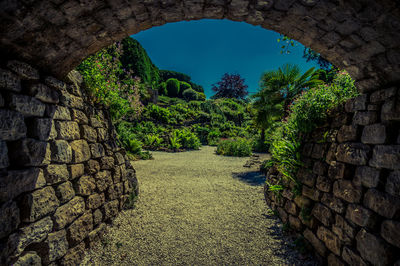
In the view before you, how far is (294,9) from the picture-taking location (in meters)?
1.51

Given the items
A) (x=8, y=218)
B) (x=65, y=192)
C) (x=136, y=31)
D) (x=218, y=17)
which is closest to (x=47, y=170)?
(x=65, y=192)

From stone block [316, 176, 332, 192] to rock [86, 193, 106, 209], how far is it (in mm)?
3207

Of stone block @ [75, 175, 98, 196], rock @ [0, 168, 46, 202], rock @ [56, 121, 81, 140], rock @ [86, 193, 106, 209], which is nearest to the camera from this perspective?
rock @ [0, 168, 46, 202]

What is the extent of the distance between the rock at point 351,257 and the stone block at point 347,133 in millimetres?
1198

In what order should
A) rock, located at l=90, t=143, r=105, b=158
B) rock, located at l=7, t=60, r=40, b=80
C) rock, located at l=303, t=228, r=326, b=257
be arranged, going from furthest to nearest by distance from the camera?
rock, located at l=90, t=143, r=105, b=158, rock, located at l=303, t=228, r=326, b=257, rock, located at l=7, t=60, r=40, b=80

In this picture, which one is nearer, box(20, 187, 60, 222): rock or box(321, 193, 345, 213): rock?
box(20, 187, 60, 222): rock

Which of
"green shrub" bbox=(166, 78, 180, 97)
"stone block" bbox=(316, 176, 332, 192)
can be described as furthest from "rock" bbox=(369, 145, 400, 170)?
"green shrub" bbox=(166, 78, 180, 97)

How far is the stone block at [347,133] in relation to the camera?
2016 mm

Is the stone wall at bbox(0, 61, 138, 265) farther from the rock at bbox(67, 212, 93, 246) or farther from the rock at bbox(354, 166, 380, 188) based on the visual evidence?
the rock at bbox(354, 166, 380, 188)

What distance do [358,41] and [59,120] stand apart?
3222 mm

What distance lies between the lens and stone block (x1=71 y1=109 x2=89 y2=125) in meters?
2.35

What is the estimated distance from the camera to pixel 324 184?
7.60 feet

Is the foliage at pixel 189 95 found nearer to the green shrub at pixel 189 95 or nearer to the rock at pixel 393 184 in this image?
the green shrub at pixel 189 95

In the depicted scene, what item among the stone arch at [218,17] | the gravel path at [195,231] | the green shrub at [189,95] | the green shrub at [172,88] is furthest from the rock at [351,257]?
the green shrub at [172,88]
